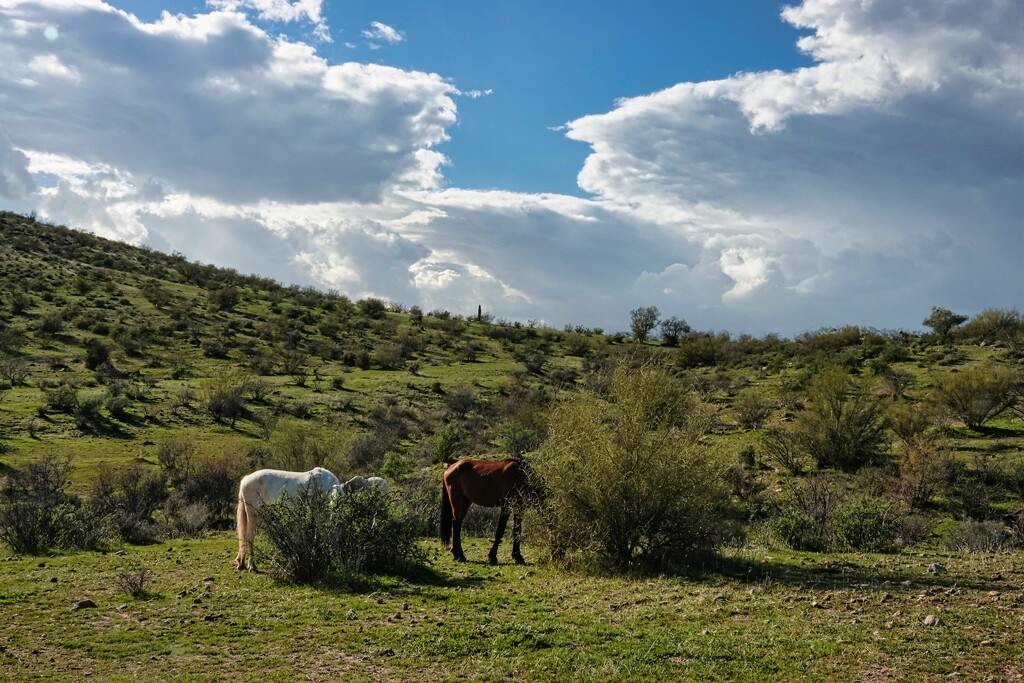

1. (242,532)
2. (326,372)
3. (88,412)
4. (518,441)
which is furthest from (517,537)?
(326,372)

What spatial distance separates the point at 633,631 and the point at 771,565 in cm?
469

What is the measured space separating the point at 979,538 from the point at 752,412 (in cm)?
1920

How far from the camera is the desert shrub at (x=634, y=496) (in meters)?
11.8

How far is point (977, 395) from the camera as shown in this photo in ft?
95.6

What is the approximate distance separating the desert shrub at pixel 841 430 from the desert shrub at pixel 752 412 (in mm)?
4548

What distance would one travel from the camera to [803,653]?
7.39 metres

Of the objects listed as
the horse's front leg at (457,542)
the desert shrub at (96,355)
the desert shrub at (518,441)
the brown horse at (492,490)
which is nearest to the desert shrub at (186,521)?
the horse's front leg at (457,542)

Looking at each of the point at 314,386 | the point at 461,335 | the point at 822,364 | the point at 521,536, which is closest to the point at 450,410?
the point at 314,386

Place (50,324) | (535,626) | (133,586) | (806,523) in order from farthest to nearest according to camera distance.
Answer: (50,324) → (806,523) → (133,586) → (535,626)

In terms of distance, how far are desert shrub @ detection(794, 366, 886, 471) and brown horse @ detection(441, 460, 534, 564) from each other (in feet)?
56.7

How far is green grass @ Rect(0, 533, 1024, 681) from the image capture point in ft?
23.4

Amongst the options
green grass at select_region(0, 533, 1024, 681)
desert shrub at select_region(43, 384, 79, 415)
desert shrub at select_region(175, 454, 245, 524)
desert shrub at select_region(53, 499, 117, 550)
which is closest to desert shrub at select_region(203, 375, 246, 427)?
desert shrub at select_region(43, 384, 79, 415)

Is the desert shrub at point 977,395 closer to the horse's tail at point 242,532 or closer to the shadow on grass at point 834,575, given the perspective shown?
the shadow on grass at point 834,575

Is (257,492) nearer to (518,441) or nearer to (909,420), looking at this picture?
(518,441)
